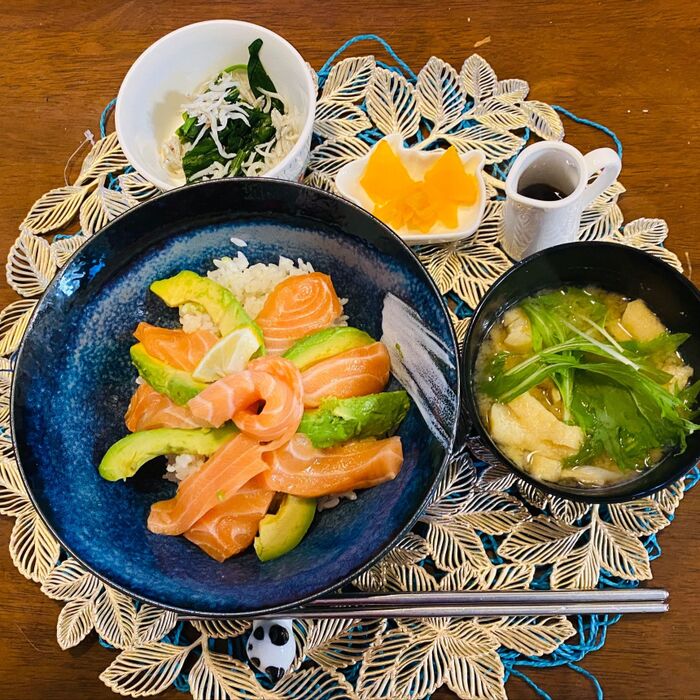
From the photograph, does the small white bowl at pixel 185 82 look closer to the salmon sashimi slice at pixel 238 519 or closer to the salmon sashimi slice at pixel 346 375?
the salmon sashimi slice at pixel 346 375

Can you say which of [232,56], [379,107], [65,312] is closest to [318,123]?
[379,107]

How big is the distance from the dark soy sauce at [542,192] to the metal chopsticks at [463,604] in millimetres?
983

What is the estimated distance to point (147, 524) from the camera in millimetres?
1604

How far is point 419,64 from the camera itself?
204cm

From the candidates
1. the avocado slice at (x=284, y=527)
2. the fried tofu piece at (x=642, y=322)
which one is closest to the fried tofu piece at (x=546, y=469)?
the fried tofu piece at (x=642, y=322)

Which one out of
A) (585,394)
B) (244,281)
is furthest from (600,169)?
(244,281)

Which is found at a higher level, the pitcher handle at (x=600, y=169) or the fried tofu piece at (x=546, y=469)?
the pitcher handle at (x=600, y=169)

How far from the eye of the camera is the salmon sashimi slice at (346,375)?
152cm

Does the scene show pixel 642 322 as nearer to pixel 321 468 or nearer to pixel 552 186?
pixel 552 186

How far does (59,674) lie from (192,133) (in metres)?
1.48

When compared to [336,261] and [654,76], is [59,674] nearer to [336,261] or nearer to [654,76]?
[336,261]

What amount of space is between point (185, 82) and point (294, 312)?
2.77ft

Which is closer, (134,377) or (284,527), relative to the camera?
(284,527)

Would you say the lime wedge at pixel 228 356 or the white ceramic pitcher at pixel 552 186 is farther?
the white ceramic pitcher at pixel 552 186
